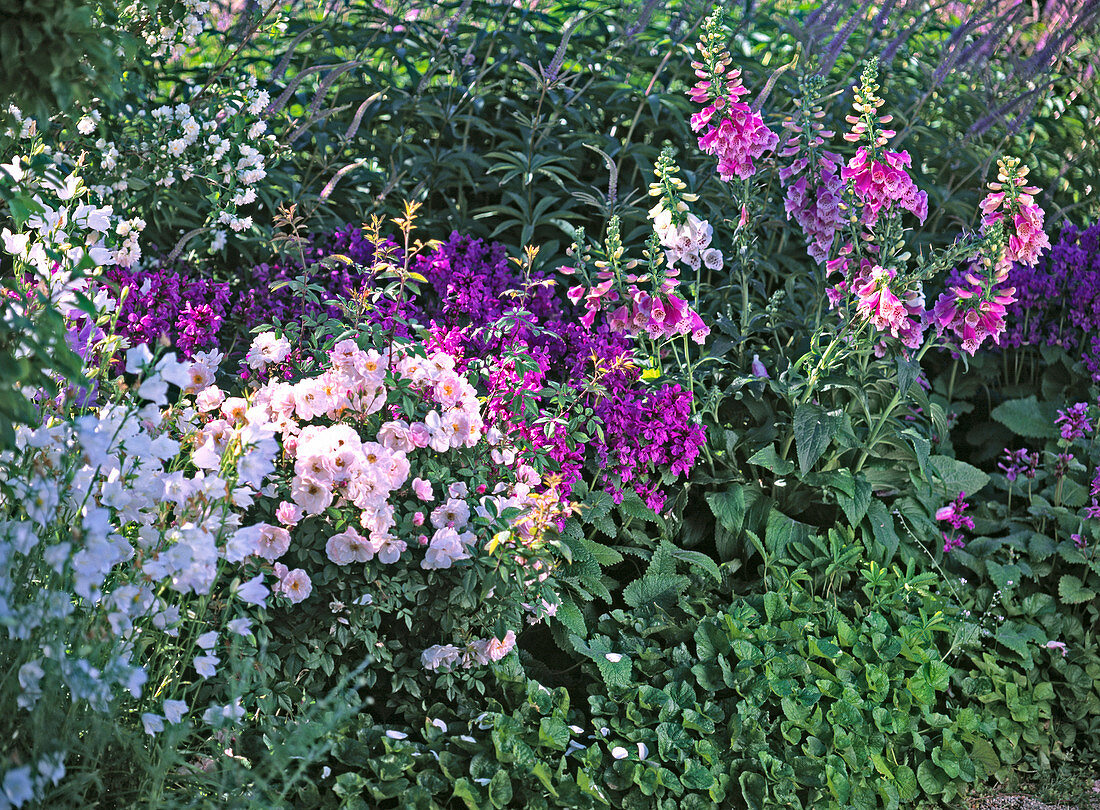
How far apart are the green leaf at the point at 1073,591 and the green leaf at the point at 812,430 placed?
0.98 metres

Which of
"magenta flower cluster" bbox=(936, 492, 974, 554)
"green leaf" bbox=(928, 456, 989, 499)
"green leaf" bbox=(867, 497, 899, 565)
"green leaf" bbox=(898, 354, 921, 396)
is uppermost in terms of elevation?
"green leaf" bbox=(898, 354, 921, 396)

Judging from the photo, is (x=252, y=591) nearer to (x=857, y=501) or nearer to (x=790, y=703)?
(x=790, y=703)

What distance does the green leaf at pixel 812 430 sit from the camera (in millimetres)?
2947

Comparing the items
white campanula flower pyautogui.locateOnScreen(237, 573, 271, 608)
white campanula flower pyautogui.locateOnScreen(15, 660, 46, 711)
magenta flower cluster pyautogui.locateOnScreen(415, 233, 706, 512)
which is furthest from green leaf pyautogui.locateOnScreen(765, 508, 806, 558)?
white campanula flower pyautogui.locateOnScreen(15, 660, 46, 711)

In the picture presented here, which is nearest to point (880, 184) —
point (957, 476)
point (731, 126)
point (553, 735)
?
point (731, 126)

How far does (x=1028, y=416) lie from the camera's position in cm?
382

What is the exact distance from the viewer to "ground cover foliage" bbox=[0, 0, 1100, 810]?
195 centimetres

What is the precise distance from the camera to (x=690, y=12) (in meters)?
3.92

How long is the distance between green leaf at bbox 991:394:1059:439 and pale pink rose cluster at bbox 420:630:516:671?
2294 mm

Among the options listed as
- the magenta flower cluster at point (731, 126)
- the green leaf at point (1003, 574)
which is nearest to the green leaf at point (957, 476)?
the green leaf at point (1003, 574)

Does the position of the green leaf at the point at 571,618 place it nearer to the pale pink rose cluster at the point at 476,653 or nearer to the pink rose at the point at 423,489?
the pale pink rose cluster at the point at 476,653

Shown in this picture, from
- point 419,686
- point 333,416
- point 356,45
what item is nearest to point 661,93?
point 356,45

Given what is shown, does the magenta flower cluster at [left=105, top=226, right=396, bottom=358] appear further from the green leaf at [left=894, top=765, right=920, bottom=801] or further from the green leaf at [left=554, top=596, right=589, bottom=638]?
the green leaf at [left=894, top=765, right=920, bottom=801]

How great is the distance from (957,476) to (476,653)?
1.90 metres
